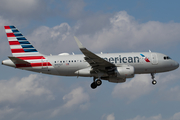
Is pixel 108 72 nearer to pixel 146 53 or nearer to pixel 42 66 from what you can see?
pixel 146 53

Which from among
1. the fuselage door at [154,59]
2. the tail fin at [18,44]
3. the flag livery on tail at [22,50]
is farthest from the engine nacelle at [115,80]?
the tail fin at [18,44]

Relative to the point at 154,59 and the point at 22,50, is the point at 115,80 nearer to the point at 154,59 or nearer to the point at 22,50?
the point at 154,59

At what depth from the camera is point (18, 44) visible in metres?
51.5

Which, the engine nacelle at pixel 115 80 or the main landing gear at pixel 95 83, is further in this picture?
the engine nacelle at pixel 115 80

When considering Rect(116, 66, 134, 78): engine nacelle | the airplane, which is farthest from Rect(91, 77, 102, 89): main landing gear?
Rect(116, 66, 134, 78): engine nacelle

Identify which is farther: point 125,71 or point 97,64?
point 97,64

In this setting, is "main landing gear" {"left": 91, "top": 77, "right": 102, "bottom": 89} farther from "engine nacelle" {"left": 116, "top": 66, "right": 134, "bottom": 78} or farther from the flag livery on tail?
the flag livery on tail

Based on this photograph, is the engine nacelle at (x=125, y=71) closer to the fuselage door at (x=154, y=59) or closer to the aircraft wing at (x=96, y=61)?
the aircraft wing at (x=96, y=61)

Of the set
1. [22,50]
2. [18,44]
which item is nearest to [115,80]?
[22,50]

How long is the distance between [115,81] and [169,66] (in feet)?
32.5

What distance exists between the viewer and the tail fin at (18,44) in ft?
166

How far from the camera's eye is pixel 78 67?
4838cm

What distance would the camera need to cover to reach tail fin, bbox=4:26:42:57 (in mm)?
50688

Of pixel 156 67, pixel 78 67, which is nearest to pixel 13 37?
pixel 78 67
